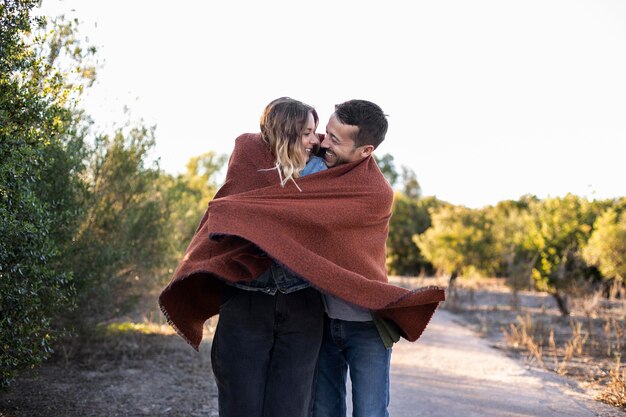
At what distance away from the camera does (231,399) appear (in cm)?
321

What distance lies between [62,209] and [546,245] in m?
11.6

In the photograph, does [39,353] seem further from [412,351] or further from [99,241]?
[412,351]

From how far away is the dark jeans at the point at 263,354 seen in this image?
10.5 ft

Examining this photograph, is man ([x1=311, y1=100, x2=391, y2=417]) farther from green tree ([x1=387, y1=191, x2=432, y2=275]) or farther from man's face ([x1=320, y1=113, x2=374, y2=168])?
green tree ([x1=387, y1=191, x2=432, y2=275])

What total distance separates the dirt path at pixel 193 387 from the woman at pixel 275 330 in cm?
281

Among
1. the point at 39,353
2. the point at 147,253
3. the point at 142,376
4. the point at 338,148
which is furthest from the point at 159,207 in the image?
the point at 338,148

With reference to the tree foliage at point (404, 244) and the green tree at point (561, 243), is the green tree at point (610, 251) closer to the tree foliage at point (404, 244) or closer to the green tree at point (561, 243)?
the green tree at point (561, 243)

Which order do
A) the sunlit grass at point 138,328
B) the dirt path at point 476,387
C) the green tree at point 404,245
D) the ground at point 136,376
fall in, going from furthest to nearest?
the green tree at point 404,245 → the sunlit grass at point 138,328 → the dirt path at point 476,387 → the ground at point 136,376

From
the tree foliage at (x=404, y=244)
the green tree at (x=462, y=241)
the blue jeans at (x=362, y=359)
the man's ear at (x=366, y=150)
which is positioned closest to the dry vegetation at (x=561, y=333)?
the green tree at (x=462, y=241)

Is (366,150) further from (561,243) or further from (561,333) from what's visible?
(561,243)

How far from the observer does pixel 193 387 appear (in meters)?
6.90

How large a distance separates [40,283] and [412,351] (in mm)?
6385

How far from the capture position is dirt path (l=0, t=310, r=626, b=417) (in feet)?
19.2

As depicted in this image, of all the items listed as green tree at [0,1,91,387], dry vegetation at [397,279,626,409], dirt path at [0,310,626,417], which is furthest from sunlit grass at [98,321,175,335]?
dry vegetation at [397,279,626,409]
